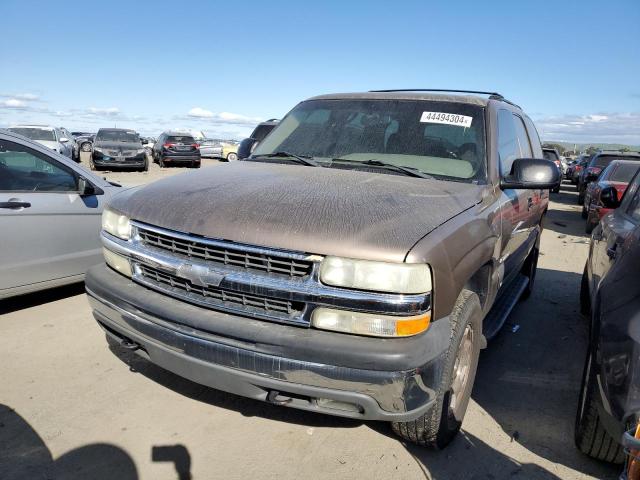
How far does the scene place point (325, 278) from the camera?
2.12 meters

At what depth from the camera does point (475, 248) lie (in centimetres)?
265

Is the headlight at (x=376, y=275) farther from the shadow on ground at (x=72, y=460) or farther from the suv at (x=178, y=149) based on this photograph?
the suv at (x=178, y=149)

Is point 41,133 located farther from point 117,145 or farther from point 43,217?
point 43,217

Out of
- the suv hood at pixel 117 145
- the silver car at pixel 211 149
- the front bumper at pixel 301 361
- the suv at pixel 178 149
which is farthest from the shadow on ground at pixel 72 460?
the silver car at pixel 211 149

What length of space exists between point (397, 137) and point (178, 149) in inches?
851

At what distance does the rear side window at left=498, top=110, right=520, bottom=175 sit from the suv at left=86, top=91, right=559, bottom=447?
27 cm

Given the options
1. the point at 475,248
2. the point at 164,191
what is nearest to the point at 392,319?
the point at 475,248

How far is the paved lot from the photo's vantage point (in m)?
2.53

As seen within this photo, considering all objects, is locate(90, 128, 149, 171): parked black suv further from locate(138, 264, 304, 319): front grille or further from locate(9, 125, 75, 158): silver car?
locate(138, 264, 304, 319): front grille

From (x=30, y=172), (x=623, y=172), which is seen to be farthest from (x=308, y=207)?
(x=623, y=172)

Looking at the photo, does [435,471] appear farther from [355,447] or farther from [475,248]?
[475,248]

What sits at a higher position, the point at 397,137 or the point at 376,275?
the point at 397,137

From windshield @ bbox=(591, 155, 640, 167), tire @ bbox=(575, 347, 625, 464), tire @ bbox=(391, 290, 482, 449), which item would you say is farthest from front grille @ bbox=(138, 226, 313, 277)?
windshield @ bbox=(591, 155, 640, 167)

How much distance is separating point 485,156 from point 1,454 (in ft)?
10.7
